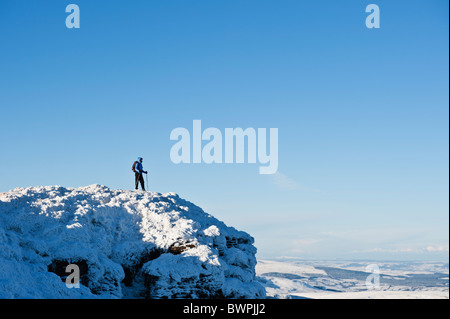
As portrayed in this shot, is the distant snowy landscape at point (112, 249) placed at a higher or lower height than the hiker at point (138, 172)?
lower

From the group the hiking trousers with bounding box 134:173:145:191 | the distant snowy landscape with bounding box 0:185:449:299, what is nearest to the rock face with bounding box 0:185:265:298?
the distant snowy landscape with bounding box 0:185:449:299

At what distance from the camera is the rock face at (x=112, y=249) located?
60.6 ft

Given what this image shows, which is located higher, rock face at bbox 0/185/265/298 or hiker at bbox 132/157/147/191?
hiker at bbox 132/157/147/191

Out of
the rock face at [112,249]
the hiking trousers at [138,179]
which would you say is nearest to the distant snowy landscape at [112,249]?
the rock face at [112,249]

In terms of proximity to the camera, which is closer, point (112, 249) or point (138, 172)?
point (112, 249)

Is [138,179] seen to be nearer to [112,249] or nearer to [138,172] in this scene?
[138,172]

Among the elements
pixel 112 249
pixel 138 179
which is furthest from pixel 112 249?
pixel 138 179

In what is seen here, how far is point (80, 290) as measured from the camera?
717 inches

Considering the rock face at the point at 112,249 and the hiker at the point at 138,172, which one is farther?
the hiker at the point at 138,172

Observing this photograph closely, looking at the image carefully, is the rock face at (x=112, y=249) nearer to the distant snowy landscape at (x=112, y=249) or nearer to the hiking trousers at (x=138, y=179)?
the distant snowy landscape at (x=112, y=249)

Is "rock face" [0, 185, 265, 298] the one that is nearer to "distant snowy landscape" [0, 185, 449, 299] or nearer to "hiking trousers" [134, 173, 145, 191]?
"distant snowy landscape" [0, 185, 449, 299]

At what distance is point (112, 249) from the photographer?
22672 millimetres

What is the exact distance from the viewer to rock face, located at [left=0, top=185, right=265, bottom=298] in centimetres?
1848
